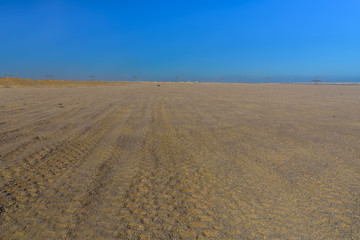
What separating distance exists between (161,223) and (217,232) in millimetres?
572

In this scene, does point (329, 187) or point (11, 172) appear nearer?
point (329, 187)

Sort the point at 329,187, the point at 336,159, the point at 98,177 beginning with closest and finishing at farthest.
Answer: the point at 329,187, the point at 98,177, the point at 336,159

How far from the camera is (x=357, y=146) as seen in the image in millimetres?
4867

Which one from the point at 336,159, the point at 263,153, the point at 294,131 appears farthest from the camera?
the point at 294,131

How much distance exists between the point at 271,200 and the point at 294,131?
4.09 meters

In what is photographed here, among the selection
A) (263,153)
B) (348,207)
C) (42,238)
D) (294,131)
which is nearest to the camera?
(42,238)

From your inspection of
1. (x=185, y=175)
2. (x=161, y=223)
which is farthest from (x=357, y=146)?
(x=161, y=223)

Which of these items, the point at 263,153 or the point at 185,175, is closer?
the point at 185,175

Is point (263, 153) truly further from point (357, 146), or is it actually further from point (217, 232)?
point (217, 232)

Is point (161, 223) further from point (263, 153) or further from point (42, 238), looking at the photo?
point (263, 153)

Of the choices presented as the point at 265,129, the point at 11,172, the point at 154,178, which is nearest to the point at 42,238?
the point at 154,178

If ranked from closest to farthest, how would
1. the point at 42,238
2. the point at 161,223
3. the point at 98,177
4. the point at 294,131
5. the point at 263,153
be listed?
the point at 42,238 → the point at 161,223 → the point at 98,177 → the point at 263,153 → the point at 294,131

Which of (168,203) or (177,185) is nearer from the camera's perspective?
(168,203)

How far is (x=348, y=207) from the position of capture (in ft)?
8.61
